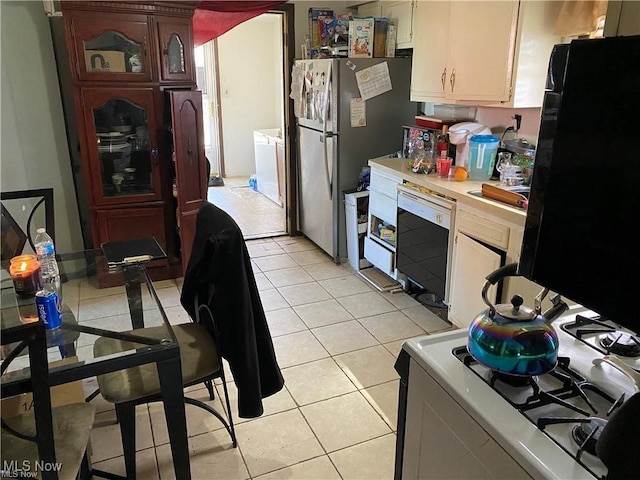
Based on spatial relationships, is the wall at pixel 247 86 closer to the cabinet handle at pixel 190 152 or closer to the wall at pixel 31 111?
the cabinet handle at pixel 190 152

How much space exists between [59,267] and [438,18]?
2.66 meters

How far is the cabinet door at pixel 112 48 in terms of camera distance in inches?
124

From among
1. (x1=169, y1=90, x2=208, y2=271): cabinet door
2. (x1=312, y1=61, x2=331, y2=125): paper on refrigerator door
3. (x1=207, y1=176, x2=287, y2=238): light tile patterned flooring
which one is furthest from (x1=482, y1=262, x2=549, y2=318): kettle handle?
(x1=207, y1=176, x2=287, y2=238): light tile patterned flooring

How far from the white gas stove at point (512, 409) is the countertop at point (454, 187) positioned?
1111 millimetres

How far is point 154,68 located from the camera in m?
3.38

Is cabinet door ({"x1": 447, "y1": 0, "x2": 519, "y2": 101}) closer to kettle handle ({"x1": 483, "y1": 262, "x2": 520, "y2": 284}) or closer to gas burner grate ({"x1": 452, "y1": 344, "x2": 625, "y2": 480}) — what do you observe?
kettle handle ({"x1": 483, "y1": 262, "x2": 520, "y2": 284})

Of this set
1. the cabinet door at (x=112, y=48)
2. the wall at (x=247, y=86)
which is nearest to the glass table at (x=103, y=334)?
the cabinet door at (x=112, y=48)

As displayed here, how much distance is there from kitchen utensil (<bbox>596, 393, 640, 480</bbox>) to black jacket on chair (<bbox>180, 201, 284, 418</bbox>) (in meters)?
1.26

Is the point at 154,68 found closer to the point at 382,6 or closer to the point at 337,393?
the point at 382,6

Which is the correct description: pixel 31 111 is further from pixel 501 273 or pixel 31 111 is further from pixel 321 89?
pixel 501 273

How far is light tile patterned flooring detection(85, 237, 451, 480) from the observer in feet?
6.48

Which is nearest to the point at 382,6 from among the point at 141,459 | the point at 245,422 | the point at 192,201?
the point at 192,201

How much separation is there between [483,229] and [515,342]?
5.42 feet

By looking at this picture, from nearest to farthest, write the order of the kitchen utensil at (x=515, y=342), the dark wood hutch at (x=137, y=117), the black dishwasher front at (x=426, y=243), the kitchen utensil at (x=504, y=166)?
the kitchen utensil at (x=515, y=342), the kitchen utensil at (x=504, y=166), the black dishwasher front at (x=426, y=243), the dark wood hutch at (x=137, y=117)
